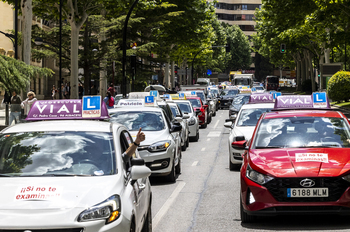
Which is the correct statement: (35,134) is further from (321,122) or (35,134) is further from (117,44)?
(117,44)

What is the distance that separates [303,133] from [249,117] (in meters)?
6.82

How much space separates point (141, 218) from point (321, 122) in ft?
13.0

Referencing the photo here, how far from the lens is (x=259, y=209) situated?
25.3ft

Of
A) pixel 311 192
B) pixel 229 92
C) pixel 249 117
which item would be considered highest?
pixel 229 92

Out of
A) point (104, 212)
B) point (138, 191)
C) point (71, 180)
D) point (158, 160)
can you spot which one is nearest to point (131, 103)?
point (158, 160)

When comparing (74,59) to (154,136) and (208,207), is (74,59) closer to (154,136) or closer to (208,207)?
(154,136)

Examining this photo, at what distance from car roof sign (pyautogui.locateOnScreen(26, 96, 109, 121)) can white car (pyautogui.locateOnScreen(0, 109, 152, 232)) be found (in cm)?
103

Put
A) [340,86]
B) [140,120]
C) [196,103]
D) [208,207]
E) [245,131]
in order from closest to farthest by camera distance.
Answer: [208,207], [140,120], [245,131], [196,103], [340,86]

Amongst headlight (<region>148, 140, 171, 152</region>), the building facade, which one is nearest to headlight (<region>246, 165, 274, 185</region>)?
headlight (<region>148, 140, 171, 152</region>)

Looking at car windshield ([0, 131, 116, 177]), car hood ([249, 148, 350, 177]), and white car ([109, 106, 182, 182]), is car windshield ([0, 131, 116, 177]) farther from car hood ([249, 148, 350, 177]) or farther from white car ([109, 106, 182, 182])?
white car ([109, 106, 182, 182])

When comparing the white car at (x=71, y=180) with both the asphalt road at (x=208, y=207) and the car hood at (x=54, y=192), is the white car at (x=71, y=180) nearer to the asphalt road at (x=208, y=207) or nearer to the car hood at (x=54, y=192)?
the car hood at (x=54, y=192)

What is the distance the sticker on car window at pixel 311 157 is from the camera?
25.9 ft

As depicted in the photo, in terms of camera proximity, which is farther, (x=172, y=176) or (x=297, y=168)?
(x=172, y=176)

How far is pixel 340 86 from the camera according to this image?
48656 millimetres
